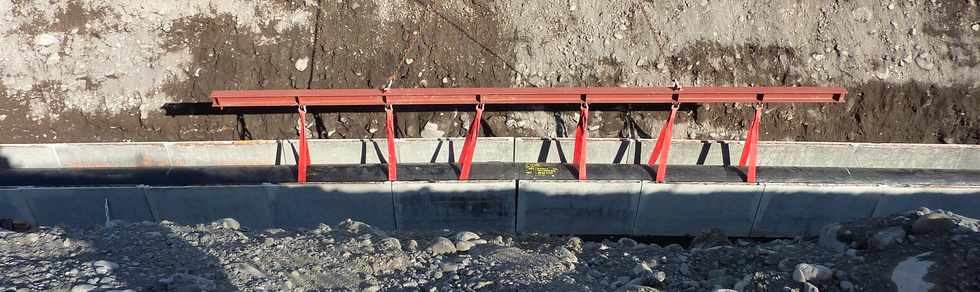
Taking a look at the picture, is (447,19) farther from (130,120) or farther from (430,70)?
(130,120)

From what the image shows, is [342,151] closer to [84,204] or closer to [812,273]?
[84,204]

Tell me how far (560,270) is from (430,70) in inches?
265

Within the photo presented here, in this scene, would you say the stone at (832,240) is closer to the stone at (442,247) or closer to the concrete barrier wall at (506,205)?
the concrete barrier wall at (506,205)

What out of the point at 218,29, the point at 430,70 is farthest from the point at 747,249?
the point at 218,29

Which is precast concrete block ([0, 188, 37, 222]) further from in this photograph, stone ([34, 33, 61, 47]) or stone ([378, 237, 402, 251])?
stone ([378, 237, 402, 251])

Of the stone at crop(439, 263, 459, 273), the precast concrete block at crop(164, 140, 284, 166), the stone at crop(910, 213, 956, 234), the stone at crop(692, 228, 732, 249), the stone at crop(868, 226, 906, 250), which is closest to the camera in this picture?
the stone at crop(910, 213, 956, 234)

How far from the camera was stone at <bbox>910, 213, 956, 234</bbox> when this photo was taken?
253 inches

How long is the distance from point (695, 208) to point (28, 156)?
44.2 feet

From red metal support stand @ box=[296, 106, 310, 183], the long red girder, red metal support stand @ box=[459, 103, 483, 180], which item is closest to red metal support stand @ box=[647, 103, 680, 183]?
the long red girder

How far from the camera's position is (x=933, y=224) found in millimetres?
6520

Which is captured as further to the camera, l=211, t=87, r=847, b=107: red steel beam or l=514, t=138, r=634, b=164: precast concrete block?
l=514, t=138, r=634, b=164: precast concrete block

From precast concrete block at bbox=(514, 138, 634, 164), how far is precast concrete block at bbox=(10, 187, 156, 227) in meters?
7.39

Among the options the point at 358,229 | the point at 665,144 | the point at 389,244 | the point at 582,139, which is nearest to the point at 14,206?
the point at 358,229

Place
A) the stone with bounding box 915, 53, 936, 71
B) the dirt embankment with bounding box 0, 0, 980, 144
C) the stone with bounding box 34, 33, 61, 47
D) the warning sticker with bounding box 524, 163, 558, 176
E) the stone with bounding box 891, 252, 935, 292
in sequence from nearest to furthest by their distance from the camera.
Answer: the stone with bounding box 891, 252, 935, 292
the warning sticker with bounding box 524, 163, 558, 176
the dirt embankment with bounding box 0, 0, 980, 144
the stone with bounding box 34, 33, 61, 47
the stone with bounding box 915, 53, 936, 71
